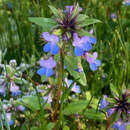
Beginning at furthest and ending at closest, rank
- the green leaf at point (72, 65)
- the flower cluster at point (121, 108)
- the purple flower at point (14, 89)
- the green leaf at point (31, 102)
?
the purple flower at point (14, 89)
the green leaf at point (31, 102)
the green leaf at point (72, 65)
the flower cluster at point (121, 108)

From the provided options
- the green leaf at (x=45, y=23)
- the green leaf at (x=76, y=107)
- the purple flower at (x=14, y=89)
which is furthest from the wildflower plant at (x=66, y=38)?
the purple flower at (x=14, y=89)

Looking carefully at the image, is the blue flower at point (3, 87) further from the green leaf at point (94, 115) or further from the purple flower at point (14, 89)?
the green leaf at point (94, 115)

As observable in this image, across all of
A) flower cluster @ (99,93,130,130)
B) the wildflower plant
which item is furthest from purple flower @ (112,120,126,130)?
the wildflower plant

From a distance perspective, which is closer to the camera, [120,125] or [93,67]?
[120,125]

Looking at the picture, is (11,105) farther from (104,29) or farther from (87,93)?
(104,29)

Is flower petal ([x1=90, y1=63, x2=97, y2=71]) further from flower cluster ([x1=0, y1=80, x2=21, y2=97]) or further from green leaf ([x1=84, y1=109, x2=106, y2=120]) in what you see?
flower cluster ([x1=0, y1=80, x2=21, y2=97])

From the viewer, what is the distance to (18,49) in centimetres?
193

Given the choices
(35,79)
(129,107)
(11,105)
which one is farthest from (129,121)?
(35,79)

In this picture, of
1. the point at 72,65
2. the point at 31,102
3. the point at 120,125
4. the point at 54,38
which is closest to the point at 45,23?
the point at 54,38

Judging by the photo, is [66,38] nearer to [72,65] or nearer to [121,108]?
[72,65]

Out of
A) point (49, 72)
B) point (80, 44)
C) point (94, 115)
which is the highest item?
point (80, 44)

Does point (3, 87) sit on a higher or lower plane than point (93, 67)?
lower

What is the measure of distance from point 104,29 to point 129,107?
1.12 meters

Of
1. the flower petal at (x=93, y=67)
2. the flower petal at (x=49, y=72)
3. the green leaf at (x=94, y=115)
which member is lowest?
the green leaf at (x=94, y=115)
